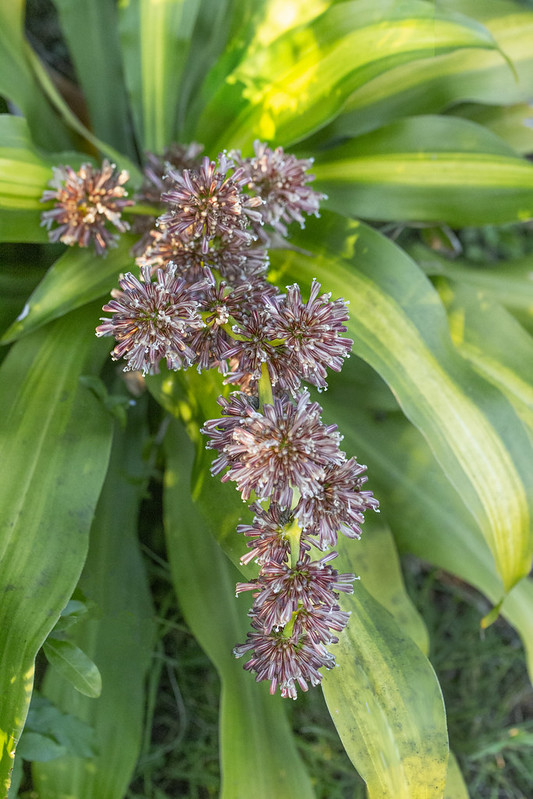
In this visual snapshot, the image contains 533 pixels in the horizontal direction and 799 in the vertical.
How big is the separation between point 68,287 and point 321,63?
648mm

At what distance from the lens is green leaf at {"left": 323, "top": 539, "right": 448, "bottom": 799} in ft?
3.27

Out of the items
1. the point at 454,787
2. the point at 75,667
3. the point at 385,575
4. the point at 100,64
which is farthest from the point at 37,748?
the point at 100,64

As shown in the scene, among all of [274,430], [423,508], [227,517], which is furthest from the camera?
[423,508]

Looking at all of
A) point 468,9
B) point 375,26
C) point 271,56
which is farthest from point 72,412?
point 468,9

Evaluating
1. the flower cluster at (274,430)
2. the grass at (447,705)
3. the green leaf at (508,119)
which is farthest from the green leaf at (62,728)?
the green leaf at (508,119)

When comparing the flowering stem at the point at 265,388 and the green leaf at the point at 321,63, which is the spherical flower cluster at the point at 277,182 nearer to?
the green leaf at the point at 321,63

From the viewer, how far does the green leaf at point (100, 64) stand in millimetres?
1564

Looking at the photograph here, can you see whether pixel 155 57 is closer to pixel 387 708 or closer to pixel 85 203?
pixel 85 203

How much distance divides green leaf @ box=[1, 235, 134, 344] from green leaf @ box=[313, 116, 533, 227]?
1.71 feet

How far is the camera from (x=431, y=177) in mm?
1344

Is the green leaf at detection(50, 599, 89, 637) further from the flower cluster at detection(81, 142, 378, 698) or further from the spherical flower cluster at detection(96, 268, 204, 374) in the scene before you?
the spherical flower cluster at detection(96, 268, 204, 374)

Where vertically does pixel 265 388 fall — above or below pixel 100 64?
below

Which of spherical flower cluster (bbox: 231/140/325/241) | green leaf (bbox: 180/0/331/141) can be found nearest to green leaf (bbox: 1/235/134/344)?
spherical flower cluster (bbox: 231/140/325/241)

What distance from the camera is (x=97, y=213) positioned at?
44.8 inches
